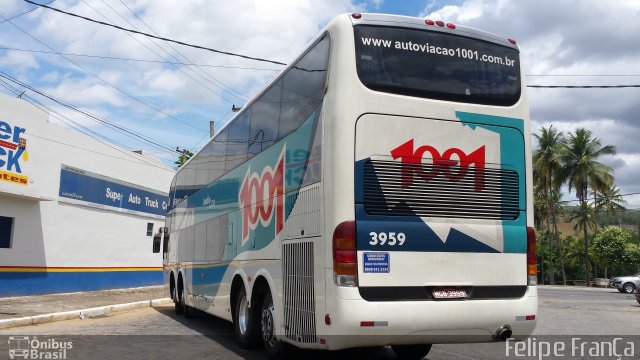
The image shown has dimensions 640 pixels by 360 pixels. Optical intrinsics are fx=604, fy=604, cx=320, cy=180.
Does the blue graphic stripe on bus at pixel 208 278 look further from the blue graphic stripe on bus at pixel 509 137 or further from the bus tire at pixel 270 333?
the blue graphic stripe on bus at pixel 509 137

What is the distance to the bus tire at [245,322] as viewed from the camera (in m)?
9.03

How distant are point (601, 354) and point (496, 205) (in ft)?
11.8

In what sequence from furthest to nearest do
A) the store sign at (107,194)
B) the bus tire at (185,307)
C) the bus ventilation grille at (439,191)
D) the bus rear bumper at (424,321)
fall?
the store sign at (107,194) < the bus tire at (185,307) < the bus ventilation grille at (439,191) < the bus rear bumper at (424,321)

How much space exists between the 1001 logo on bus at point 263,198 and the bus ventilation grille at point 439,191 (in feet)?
6.18

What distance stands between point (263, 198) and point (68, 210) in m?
14.0

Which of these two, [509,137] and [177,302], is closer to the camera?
[509,137]

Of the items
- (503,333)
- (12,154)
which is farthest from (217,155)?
(12,154)

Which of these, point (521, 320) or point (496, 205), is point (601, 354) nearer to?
point (521, 320)

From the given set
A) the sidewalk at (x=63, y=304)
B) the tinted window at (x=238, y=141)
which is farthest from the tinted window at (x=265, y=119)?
the sidewalk at (x=63, y=304)

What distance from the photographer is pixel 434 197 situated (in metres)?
6.90

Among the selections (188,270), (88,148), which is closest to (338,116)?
(188,270)

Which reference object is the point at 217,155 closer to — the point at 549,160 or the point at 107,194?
the point at 107,194

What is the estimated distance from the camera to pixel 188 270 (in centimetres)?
1440

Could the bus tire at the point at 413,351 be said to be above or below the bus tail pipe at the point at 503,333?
below
